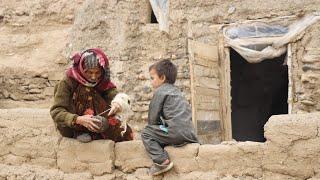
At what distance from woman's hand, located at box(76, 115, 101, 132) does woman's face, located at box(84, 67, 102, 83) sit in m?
0.30

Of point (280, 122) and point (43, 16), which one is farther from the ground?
point (43, 16)

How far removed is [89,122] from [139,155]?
421mm

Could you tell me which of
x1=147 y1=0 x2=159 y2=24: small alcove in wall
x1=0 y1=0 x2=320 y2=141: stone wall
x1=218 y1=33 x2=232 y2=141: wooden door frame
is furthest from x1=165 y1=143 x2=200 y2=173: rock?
x1=147 y1=0 x2=159 y2=24: small alcove in wall

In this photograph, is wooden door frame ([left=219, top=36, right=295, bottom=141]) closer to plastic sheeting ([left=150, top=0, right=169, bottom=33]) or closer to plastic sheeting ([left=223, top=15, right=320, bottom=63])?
plastic sheeting ([left=223, top=15, right=320, bottom=63])

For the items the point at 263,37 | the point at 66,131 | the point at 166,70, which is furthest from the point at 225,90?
the point at 66,131

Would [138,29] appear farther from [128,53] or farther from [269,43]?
[269,43]

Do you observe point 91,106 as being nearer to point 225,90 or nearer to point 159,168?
point 159,168

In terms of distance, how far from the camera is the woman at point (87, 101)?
146 inches

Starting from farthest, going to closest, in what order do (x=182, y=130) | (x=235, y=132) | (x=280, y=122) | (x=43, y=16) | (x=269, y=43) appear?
1. (x=235, y=132)
2. (x=43, y=16)
3. (x=269, y=43)
4. (x=182, y=130)
5. (x=280, y=122)

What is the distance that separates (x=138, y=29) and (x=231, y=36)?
127 centimetres

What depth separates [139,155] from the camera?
3.77m

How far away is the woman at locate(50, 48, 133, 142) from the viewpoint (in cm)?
372

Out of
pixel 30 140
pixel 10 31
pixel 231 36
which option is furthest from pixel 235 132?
pixel 30 140

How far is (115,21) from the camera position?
766cm
